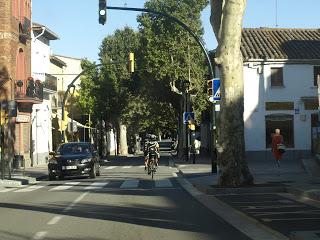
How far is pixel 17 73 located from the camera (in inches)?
1487

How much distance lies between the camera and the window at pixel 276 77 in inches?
1416

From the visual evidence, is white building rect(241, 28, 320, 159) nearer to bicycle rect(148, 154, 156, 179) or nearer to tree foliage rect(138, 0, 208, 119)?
bicycle rect(148, 154, 156, 179)

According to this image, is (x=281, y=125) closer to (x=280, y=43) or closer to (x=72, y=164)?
(x=280, y=43)

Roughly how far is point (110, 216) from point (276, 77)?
25.4 m

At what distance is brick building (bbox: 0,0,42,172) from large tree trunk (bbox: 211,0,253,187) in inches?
640

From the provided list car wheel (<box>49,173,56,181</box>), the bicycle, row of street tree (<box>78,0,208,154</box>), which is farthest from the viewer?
row of street tree (<box>78,0,208,154</box>)

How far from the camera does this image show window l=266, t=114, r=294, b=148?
35906 mm

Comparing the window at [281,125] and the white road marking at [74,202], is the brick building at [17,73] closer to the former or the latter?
the white road marking at [74,202]

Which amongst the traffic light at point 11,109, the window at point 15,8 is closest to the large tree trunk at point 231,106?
the traffic light at point 11,109

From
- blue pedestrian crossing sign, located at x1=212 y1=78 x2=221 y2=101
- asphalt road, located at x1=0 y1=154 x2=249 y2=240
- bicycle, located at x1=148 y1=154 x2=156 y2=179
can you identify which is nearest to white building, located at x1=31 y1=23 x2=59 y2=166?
bicycle, located at x1=148 y1=154 x2=156 y2=179

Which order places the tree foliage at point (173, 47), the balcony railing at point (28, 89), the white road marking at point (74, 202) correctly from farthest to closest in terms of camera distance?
the tree foliage at point (173, 47) < the balcony railing at point (28, 89) < the white road marking at point (74, 202)

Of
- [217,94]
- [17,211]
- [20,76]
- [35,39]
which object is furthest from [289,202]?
[35,39]

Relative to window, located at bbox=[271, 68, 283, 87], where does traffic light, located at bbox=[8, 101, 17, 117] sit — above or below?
below

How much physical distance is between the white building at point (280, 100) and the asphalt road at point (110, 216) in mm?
17418
